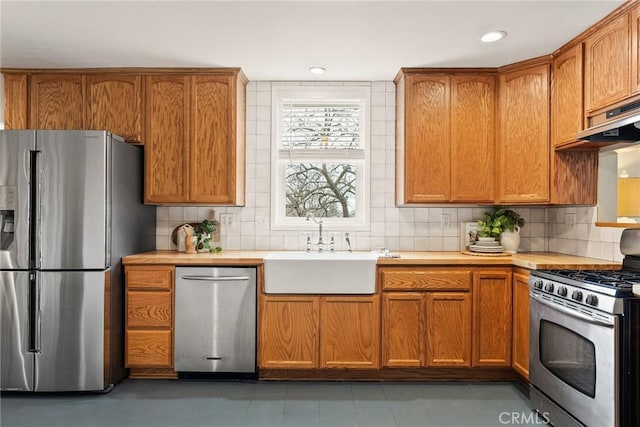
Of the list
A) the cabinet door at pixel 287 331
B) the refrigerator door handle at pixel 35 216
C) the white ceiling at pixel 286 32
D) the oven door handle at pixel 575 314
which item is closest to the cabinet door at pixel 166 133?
the white ceiling at pixel 286 32

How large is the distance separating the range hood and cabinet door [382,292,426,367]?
1.48 meters

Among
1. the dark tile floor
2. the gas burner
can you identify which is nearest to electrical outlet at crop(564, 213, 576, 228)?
the gas burner

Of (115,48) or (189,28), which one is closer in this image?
(189,28)

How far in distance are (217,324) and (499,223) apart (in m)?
2.38

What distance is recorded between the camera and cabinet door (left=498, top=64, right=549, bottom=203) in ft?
9.72

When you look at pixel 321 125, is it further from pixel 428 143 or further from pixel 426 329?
pixel 426 329

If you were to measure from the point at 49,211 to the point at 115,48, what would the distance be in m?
1.24

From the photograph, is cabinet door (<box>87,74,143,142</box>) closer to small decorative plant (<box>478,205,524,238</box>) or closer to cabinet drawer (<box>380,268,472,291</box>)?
cabinet drawer (<box>380,268,472,291</box>)

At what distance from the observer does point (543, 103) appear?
296 centimetres

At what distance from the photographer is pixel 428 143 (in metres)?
3.20

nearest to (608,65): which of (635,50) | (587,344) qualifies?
(635,50)

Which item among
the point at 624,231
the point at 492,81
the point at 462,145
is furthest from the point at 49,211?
the point at 624,231

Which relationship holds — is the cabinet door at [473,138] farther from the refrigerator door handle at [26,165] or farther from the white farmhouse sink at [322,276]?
the refrigerator door handle at [26,165]

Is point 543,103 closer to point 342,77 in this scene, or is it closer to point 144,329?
point 342,77
